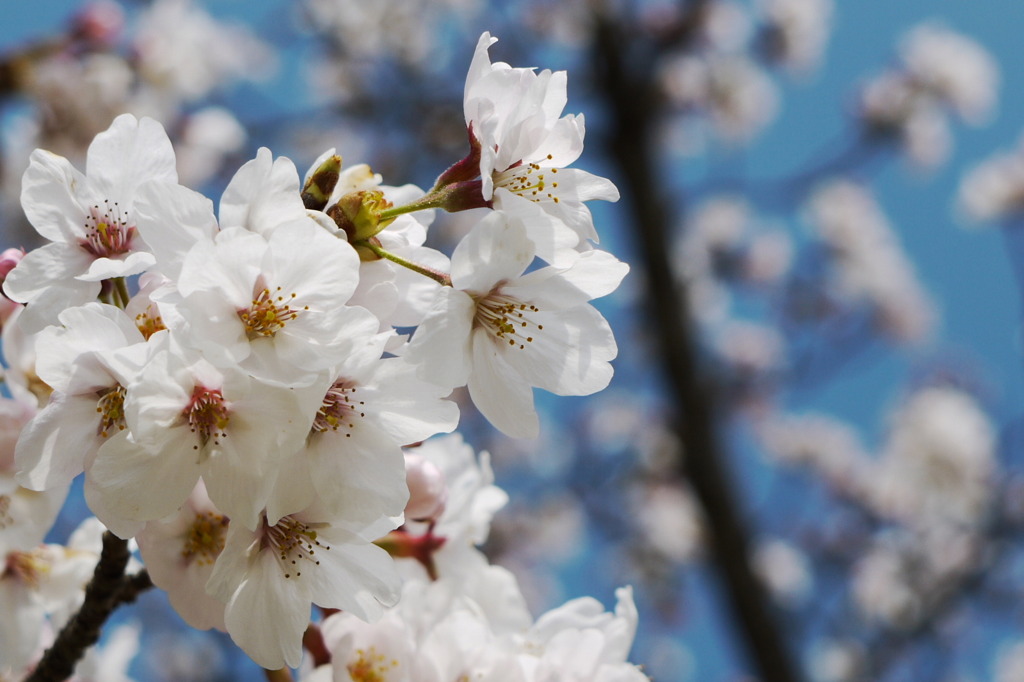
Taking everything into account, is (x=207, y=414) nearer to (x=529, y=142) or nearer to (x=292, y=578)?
(x=292, y=578)

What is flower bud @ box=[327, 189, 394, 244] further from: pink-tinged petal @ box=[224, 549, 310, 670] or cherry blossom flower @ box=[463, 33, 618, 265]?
pink-tinged petal @ box=[224, 549, 310, 670]

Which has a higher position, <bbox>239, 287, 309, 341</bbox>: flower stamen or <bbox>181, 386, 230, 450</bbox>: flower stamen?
<bbox>239, 287, 309, 341</bbox>: flower stamen

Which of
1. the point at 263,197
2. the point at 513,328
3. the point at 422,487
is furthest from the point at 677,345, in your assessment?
the point at 263,197

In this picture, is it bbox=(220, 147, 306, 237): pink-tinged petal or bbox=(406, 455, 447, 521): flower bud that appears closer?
bbox=(220, 147, 306, 237): pink-tinged petal

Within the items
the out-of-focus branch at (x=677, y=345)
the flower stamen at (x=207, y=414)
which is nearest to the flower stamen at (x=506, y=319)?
the flower stamen at (x=207, y=414)

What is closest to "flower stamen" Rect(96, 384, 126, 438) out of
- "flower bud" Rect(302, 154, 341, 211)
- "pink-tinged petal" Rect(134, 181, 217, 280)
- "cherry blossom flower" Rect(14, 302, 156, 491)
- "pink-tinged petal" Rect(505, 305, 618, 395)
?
"cherry blossom flower" Rect(14, 302, 156, 491)

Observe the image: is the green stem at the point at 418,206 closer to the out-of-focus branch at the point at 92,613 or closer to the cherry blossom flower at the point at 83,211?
the cherry blossom flower at the point at 83,211
